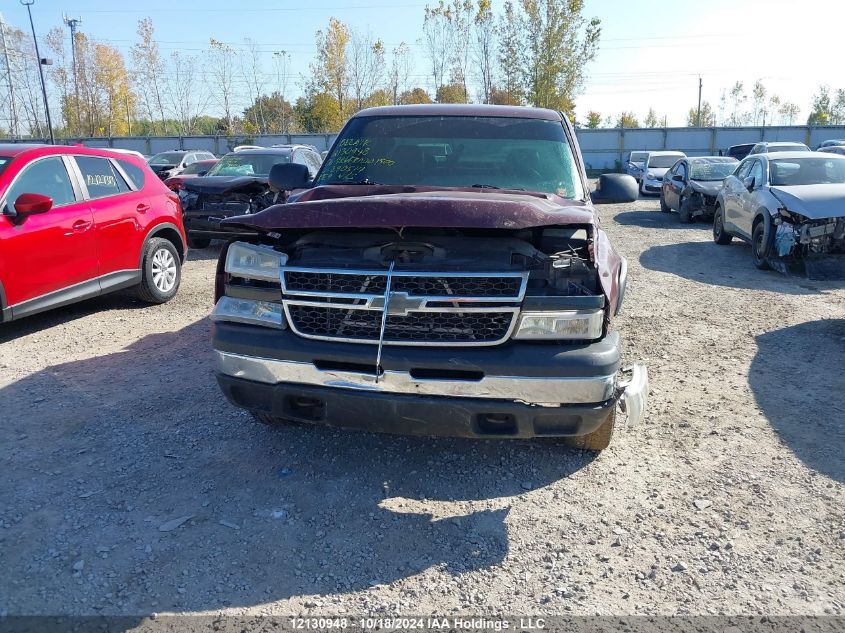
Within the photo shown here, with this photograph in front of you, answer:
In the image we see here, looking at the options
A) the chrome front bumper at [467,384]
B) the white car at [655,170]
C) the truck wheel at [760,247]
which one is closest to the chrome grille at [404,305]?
the chrome front bumper at [467,384]

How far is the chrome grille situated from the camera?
110 inches

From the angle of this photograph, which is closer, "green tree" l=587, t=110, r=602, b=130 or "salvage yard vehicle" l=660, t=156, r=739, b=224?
"salvage yard vehicle" l=660, t=156, r=739, b=224

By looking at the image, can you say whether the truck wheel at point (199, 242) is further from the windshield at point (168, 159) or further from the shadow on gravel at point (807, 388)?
the windshield at point (168, 159)

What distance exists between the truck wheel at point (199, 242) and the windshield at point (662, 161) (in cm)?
1764

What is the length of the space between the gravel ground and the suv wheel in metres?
1.98

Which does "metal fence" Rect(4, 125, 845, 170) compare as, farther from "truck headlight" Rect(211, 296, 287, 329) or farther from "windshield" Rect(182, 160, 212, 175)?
"truck headlight" Rect(211, 296, 287, 329)

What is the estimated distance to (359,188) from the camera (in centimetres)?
391

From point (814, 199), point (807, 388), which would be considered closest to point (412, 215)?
point (807, 388)

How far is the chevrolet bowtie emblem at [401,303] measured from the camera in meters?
2.82

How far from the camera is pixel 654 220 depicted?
1555 cm

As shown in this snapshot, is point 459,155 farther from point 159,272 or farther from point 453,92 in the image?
point 453,92

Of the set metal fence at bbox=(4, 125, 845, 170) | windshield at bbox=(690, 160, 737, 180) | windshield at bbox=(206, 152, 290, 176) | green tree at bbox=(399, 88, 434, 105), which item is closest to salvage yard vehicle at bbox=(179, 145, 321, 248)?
windshield at bbox=(206, 152, 290, 176)

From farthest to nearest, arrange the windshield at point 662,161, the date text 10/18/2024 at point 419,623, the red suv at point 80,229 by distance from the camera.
Answer: the windshield at point 662,161 → the red suv at point 80,229 → the date text 10/18/2024 at point 419,623

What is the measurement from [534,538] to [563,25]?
38.9 metres
